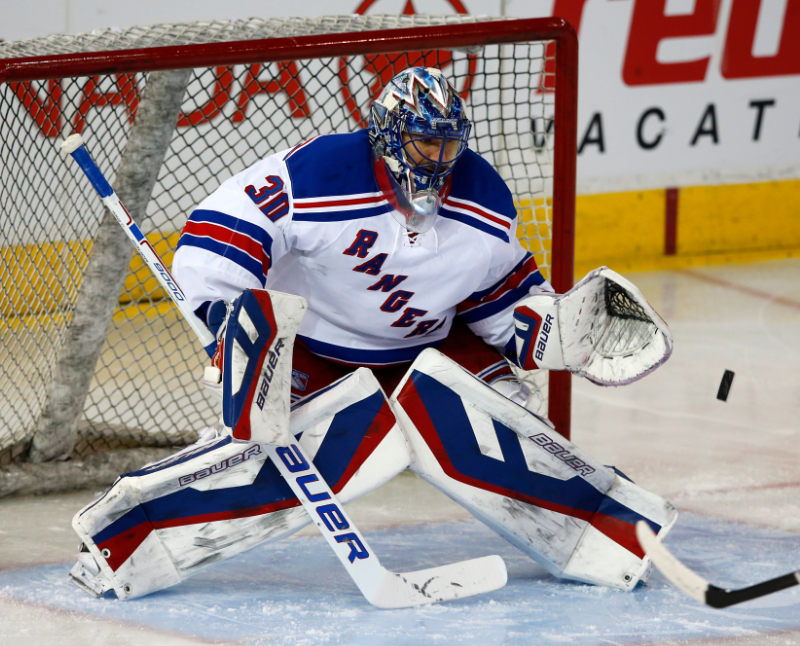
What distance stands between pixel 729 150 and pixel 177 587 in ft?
12.5

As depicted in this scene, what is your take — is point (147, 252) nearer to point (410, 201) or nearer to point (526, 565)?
point (410, 201)

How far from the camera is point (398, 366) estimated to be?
2180 mm

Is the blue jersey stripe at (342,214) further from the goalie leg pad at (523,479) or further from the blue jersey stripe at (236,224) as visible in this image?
the goalie leg pad at (523,479)

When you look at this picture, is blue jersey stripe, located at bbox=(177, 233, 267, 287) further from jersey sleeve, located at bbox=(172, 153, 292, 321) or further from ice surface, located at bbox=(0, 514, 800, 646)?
ice surface, located at bbox=(0, 514, 800, 646)

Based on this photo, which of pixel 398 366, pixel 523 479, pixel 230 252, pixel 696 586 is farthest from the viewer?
pixel 398 366

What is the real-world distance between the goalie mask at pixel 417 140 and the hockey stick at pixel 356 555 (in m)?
0.43

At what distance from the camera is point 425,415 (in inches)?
74.5

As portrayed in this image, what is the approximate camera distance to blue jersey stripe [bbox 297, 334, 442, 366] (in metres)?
2.09

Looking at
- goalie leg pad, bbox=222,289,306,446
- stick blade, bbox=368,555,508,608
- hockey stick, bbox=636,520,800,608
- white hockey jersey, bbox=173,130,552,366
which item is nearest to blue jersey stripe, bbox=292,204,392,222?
white hockey jersey, bbox=173,130,552,366

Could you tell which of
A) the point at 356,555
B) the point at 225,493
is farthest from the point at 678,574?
the point at 225,493

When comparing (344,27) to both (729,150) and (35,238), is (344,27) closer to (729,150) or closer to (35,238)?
(35,238)

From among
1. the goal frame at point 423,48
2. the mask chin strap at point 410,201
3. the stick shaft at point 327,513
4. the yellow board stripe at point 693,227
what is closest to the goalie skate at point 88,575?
the stick shaft at point 327,513

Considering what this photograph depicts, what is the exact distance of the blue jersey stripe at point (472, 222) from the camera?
78.2 inches

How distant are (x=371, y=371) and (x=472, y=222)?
35cm
